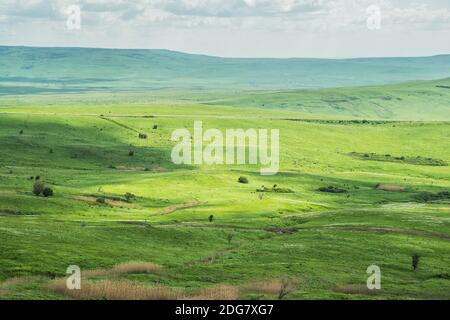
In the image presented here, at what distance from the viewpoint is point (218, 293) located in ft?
150

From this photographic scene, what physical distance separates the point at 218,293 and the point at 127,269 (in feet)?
35.8

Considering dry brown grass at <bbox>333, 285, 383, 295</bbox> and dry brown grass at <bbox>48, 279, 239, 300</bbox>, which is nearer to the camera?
dry brown grass at <bbox>48, 279, 239, 300</bbox>

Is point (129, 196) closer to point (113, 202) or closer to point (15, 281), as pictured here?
point (113, 202)

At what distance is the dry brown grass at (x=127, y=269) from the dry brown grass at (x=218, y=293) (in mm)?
8024

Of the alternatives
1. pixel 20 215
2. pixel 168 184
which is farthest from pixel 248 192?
pixel 20 215

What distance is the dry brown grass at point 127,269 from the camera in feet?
173

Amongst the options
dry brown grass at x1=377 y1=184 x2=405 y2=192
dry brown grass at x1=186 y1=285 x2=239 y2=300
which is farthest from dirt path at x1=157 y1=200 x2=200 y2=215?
dry brown grass at x1=186 y1=285 x2=239 y2=300

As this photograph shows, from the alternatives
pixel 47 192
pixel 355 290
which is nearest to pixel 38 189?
pixel 47 192

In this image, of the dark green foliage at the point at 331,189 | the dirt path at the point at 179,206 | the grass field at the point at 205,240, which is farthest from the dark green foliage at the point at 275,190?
the dirt path at the point at 179,206

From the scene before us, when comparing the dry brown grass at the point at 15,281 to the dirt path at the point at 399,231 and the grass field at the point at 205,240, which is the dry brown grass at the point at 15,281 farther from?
the dirt path at the point at 399,231

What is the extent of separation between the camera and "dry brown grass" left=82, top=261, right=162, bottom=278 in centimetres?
5267

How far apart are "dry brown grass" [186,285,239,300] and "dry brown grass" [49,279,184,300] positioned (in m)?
1.22

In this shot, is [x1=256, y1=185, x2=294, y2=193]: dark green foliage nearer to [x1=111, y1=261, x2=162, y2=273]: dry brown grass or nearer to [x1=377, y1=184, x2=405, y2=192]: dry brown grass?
[x1=377, y1=184, x2=405, y2=192]: dry brown grass
